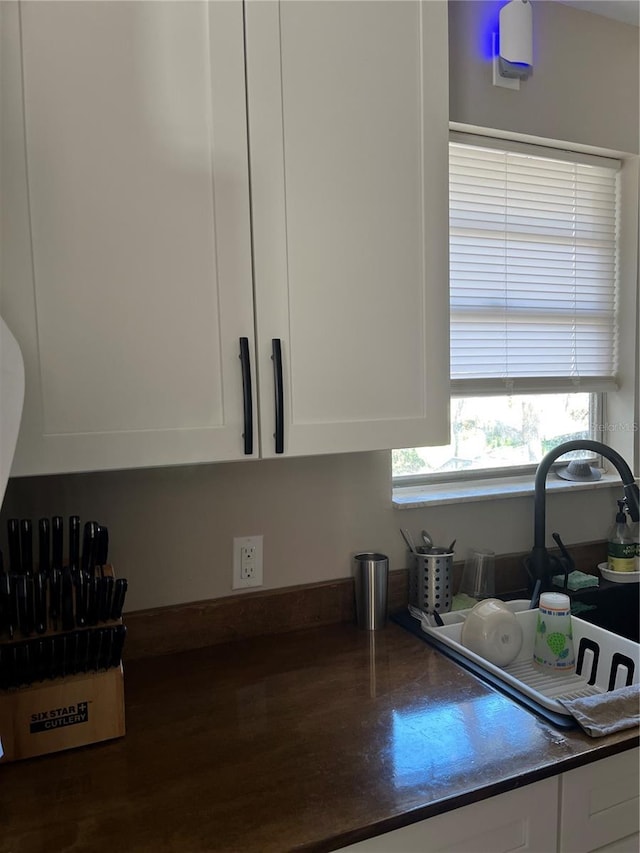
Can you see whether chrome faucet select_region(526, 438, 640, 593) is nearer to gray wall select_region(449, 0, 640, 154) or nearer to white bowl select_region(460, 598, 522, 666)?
white bowl select_region(460, 598, 522, 666)

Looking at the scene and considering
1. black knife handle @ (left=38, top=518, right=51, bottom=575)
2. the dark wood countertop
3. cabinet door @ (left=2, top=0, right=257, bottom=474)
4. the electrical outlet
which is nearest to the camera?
the dark wood countertop

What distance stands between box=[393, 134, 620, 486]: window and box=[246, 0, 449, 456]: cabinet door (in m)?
0.51

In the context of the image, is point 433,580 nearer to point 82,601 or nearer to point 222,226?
point 82,601

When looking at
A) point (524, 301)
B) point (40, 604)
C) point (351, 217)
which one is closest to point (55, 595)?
point (40, 604)

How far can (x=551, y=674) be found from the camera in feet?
4.83

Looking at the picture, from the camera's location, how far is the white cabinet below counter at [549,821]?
0.94 meters

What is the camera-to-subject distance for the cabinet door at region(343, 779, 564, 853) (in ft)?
3.04

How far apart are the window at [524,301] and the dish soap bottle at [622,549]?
0.32 meters

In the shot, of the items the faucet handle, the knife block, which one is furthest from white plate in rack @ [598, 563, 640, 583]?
the knife block

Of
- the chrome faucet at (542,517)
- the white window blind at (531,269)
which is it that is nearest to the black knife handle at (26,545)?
the white window blind at (531,269)

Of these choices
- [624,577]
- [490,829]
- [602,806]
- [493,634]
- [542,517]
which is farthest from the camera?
[624,577]

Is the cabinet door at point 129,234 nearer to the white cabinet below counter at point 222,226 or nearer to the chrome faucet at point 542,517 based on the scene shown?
the white cabinet below counter at point 222,226

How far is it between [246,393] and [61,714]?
63 cm

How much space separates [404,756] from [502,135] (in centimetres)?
162
